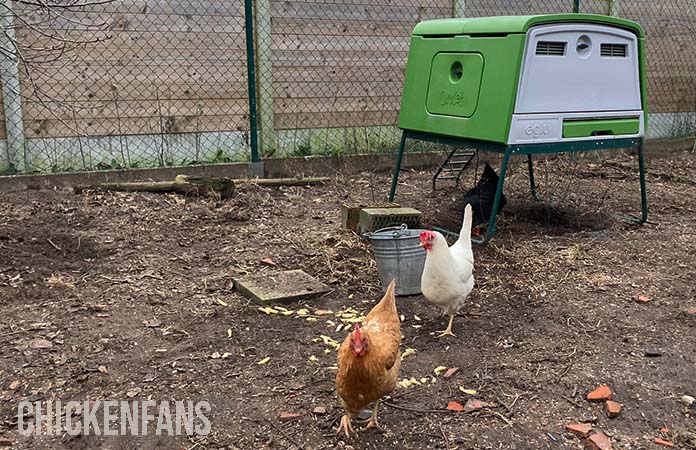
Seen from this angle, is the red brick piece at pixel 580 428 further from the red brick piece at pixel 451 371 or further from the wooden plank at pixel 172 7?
the wooden plank at pixel 172 7

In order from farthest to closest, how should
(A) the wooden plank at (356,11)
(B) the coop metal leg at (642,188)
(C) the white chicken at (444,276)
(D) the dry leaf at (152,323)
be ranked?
1. (A) the wooden plank at (356,11)
2. (B) the coop metal leg at (642,188)
3. (D) the dry leaf at (152,323)
4. (C) the white chicken at (444,276)

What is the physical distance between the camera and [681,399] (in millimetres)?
2629

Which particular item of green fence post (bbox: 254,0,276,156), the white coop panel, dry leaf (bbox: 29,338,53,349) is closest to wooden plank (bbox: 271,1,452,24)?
green fence post (bbox: 254,0,276,156)

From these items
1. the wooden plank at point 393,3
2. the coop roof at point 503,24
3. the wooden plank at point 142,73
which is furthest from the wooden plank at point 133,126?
the coop roof at point 503,24

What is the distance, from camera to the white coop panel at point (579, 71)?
4020mm

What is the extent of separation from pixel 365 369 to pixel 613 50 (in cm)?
316

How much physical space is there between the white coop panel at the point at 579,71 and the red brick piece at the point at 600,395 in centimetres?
188

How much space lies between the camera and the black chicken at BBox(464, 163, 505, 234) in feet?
15.4

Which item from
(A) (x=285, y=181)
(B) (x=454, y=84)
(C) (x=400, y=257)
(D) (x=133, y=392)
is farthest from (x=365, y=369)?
(A) (x=285, y=181)

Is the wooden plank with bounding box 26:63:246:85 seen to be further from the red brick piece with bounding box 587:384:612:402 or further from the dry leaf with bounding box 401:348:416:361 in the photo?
the red brick piece with bounding box 587:384:612:402

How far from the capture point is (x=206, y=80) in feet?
19.5

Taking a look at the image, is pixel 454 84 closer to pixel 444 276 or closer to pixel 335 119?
pixel 444 276

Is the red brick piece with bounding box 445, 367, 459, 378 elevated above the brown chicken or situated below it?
below

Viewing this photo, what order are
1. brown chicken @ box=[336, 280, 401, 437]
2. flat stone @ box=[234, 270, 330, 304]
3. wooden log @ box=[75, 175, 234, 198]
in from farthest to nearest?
wooden log @ box=[75, 175, 234, 198], flat stone @ box=[234, 270, 330, 304], brown chicken @ box=[336, 280, 401, 437]
